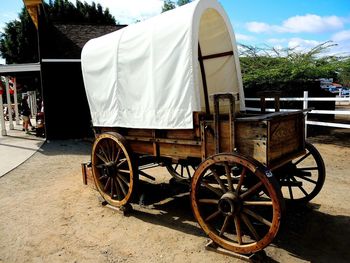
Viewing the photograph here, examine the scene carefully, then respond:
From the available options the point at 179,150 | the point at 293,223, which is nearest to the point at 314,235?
the point at 293,223

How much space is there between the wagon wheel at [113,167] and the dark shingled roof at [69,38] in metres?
9.93

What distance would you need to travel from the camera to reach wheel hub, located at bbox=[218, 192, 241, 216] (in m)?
3.44

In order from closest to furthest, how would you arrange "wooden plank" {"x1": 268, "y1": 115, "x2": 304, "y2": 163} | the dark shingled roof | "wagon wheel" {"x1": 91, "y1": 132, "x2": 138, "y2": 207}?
"wooden plank" {"x1": 268, "y1": 115, "x2": 304, "y2": 163}
"wagon wheel" {"x1": 91, "y1": 132, "x2": 138, "y2": 207}
the dark shingled roof

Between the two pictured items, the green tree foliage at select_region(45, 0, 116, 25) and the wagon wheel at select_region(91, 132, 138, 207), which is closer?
the wagon wheel at select_region(91, 132, 138, 207)

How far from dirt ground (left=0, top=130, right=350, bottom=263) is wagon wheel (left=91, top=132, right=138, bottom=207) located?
300 millimetres

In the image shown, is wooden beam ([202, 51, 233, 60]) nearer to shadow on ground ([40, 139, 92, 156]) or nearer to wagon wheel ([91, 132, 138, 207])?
wagon wheel ([91, 132, 138, 207])

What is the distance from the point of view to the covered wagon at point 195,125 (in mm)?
3455

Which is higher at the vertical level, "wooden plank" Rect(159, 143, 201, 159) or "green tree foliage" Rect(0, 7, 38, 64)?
"green tree foliage" Rect(0, 7, 38, 64)

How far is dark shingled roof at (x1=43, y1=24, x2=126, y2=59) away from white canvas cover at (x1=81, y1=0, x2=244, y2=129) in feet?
31.1

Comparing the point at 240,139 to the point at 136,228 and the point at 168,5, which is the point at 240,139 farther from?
the point at 168,5

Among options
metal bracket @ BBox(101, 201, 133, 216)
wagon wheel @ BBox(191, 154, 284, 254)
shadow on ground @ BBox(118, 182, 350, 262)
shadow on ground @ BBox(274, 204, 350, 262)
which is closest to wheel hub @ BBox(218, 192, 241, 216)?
wagon wheel @ BBox(191, 154, 284, 254)

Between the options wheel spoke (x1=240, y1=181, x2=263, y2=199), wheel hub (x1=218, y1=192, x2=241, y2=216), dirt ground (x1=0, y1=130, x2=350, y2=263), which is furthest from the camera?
dirt ground (x1=0, y1=130, x2=350, y2=263)

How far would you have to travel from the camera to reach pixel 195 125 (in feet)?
12.9

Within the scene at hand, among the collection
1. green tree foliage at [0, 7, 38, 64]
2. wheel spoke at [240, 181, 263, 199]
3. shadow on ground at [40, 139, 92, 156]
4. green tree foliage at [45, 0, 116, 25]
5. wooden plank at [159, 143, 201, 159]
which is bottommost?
shadow on ground at [40, 139, 92, 156]
